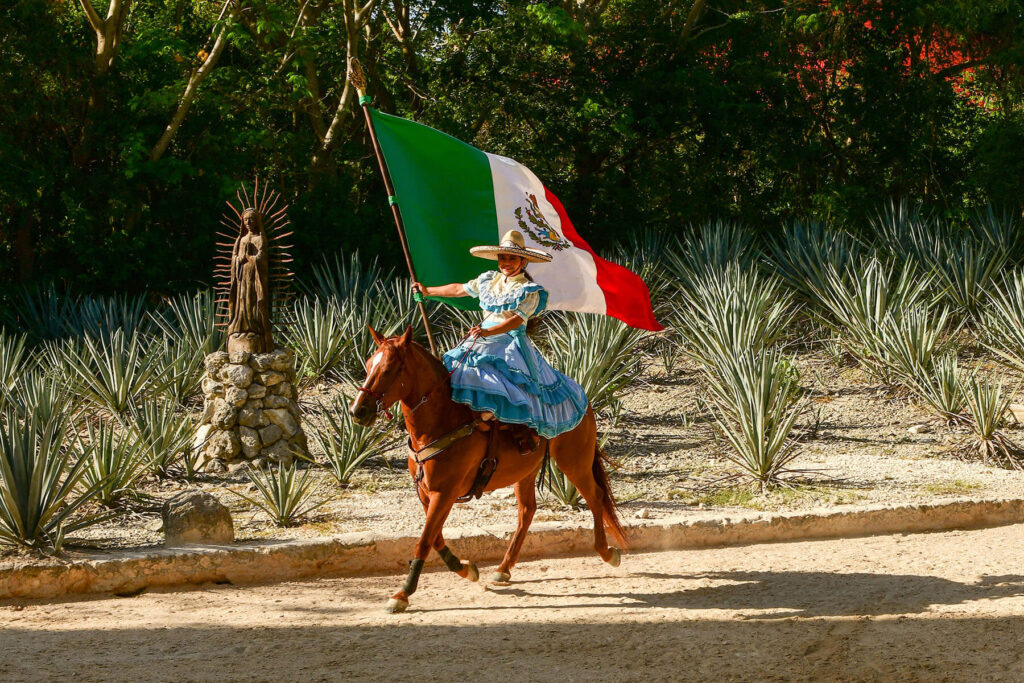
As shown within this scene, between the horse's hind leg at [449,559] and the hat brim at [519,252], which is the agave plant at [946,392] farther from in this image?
the horse's hind leg at [449,559]

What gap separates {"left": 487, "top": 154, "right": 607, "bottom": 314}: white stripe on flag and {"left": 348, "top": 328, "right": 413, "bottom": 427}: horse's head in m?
1.69

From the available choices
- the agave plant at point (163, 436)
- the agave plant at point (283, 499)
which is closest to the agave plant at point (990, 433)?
the agave plant at point (283, 499)

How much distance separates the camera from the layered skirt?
5543mm

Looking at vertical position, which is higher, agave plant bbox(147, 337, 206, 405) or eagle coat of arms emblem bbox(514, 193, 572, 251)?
eagle coat of arms emblem bbox(514, 193, 572, 251)

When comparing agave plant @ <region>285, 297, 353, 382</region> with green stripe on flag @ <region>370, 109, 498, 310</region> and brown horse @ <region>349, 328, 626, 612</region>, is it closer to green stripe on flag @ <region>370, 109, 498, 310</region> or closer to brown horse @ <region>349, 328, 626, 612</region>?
green stripe on flag @ <region>370, 109, 498, 310</region>

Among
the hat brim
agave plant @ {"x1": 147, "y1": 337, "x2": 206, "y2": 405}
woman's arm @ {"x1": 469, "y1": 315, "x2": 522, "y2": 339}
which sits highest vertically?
the hat brim

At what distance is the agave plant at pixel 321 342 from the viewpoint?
10977mm

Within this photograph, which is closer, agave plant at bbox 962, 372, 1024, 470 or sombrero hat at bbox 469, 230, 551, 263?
sombrero hat at bbox 469, 230, 551, 263

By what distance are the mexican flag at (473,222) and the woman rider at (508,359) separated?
84cm

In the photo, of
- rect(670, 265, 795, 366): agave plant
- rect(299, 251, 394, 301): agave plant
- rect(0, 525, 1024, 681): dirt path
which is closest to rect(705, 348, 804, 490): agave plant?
rect(670, 265, 795, 366): agave plant

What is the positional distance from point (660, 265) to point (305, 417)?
6.27m

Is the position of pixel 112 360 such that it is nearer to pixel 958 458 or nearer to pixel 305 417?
pixel 305 417

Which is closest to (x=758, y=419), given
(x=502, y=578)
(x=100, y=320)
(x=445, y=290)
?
(x=502, y=578)

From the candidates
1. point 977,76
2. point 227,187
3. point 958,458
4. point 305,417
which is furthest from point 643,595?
point 977,76
